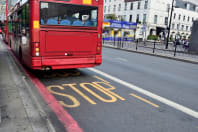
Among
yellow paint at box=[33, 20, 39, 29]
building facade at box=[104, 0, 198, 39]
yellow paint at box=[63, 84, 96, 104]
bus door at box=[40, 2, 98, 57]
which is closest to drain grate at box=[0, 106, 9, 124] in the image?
yellow paint at box=[63, 84, 96, 104]

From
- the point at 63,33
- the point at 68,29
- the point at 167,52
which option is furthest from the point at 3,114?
the point at 167,52

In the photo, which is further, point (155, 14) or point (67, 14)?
point (155, 14)

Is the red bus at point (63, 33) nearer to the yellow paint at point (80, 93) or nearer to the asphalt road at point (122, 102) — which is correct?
the asphalt road at point (122, 102)

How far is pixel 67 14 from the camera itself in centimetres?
699

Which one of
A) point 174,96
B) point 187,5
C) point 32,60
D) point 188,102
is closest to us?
point 188,102

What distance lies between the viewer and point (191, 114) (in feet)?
15.4

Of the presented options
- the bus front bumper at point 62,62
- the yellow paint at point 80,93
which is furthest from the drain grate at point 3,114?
the bus front bumper at point 62,62

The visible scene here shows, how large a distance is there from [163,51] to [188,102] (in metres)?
14.9

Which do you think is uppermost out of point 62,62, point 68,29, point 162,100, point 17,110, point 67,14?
point 67,14

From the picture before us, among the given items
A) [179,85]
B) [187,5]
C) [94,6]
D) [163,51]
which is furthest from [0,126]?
[187,5]

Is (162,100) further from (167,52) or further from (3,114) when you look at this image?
(167,52)

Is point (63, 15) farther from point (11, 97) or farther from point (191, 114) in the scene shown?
point (191, 114)

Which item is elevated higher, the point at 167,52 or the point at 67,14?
the point at 67,14

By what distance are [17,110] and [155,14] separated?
57.1 meters
